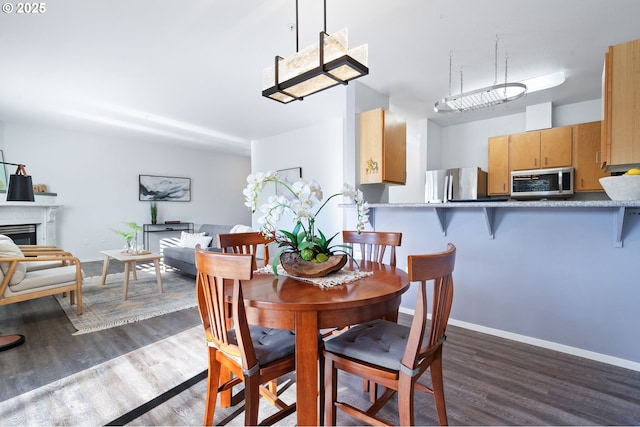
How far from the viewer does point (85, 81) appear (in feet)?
11.5

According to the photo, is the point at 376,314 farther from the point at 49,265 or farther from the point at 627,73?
the point at 49,265

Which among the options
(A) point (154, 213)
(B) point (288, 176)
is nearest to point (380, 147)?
(B) point (288, 176)

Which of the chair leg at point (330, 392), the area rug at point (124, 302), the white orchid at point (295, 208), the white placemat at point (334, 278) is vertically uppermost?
the white orchid at point (295, 208)

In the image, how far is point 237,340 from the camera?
1146 millimetres

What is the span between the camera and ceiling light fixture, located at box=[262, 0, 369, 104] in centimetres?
159

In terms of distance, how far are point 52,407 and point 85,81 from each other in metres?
3.50

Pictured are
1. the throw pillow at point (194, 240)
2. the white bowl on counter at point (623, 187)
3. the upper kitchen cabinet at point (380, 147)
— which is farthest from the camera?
the throw pillow at point (194, 240)

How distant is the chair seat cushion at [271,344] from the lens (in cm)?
125

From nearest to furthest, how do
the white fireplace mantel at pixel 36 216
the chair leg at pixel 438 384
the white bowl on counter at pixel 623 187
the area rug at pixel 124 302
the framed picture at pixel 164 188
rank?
the chair leg at pixel 438 384
the white bowl on counter at pixel 623 187
the area rug at pixel 124 302
the white fireplace mantel at pixel 36 216
the framed picture at pixel 164 188

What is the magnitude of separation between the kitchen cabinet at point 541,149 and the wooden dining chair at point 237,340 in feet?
13.9

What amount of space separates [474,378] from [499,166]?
341 centimetres

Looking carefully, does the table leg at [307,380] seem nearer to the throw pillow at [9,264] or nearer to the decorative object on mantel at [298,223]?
the decorative object on mantel at [298,223]

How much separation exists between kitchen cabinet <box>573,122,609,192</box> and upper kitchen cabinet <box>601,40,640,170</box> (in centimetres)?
207

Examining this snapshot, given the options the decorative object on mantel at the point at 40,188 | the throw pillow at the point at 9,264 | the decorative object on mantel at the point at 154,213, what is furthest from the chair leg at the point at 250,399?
the decorative object on mantel at the point at 154,213
